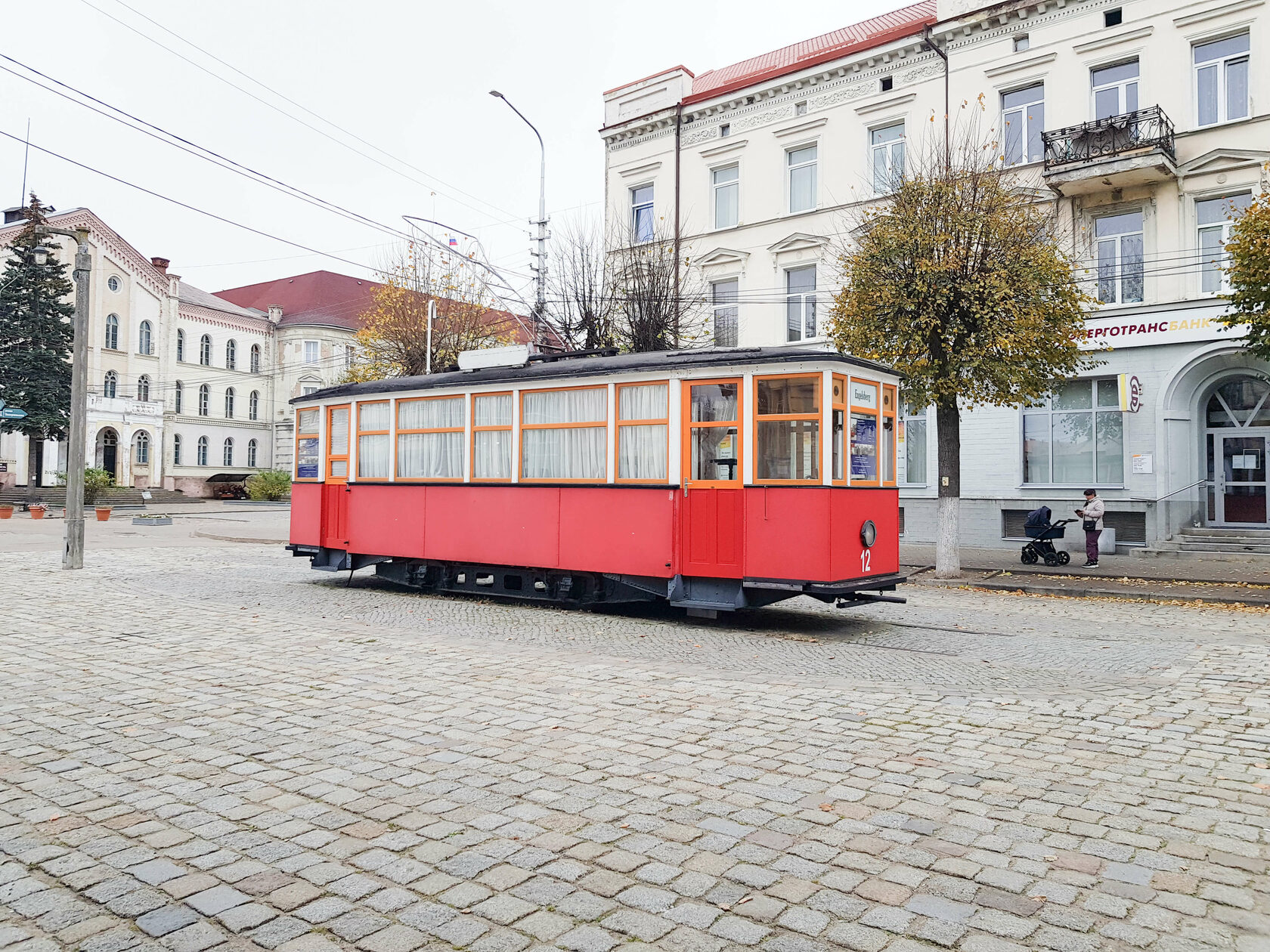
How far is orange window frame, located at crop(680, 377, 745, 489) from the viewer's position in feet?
35.7

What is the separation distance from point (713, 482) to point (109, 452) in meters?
55.2

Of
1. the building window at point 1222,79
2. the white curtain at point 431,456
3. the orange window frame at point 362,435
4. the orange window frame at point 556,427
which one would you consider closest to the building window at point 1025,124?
the building window at point 1222,79

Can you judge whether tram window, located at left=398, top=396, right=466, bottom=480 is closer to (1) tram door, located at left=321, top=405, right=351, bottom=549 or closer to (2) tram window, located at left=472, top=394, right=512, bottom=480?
(2) tram window, located at left=472, top=394, right=512, bottom=480

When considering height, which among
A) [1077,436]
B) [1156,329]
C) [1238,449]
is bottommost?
[1238,449]

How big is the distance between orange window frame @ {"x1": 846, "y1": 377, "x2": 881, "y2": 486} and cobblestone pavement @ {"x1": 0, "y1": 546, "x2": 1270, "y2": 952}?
2.25 meters

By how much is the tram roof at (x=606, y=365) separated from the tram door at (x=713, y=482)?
0.31m

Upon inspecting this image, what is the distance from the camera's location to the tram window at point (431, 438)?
44.5 ft

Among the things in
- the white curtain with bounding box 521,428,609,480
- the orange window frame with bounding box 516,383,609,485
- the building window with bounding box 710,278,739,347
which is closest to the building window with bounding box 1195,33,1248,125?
the building window with bounding box 710,278,739,347

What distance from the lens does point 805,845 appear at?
13.5 ft

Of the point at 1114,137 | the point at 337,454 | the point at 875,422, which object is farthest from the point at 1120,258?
the point at 337,454

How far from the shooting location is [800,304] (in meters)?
26.5

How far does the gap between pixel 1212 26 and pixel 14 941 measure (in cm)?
2492

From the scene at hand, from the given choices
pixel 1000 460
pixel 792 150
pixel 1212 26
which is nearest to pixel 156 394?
pixel 792 150

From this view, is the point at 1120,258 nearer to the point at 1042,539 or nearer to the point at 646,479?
the point at 1042,539
